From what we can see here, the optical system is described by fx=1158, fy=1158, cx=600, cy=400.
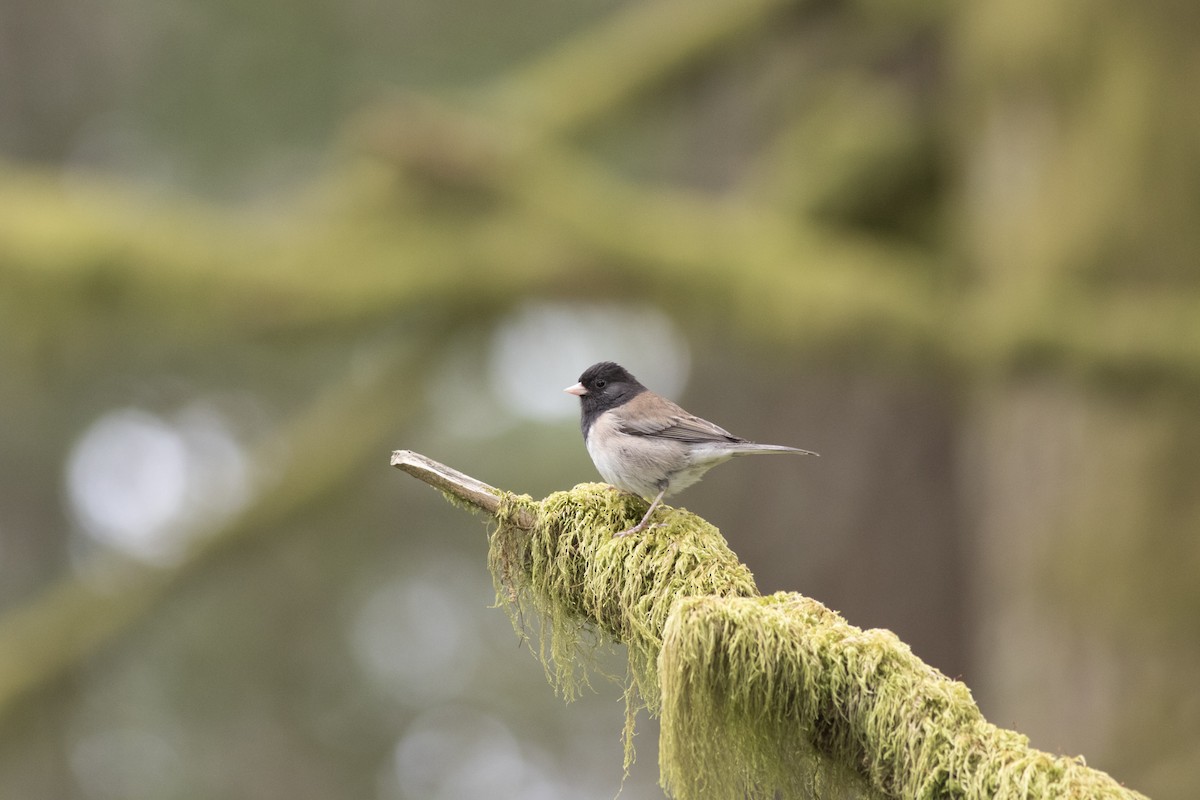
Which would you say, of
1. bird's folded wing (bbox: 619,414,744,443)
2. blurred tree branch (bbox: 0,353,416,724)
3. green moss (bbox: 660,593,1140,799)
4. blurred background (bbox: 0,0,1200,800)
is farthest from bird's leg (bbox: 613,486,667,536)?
blurred tree branch (bbox: 0,353,416,724)

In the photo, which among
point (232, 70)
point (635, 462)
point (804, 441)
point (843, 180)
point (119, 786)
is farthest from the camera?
point (119, 786)

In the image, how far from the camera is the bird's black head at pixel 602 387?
3676 mm

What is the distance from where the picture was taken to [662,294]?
519 centimetres

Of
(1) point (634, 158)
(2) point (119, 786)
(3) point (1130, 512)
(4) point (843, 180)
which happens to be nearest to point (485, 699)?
(2) point (119, 786)

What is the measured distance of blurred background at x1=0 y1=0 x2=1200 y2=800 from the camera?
16.0 feet

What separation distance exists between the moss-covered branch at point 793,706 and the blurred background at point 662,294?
4.94 ft

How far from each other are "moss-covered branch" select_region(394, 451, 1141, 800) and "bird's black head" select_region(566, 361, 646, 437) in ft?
4.90

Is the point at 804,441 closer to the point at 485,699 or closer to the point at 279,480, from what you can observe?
the point at 279,480

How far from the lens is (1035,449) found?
512 centimetres

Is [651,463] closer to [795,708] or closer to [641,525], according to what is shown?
[641,525]

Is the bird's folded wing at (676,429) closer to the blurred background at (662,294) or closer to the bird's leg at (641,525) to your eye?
the bird's leg at (641,525)

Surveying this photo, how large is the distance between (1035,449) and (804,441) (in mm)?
1988

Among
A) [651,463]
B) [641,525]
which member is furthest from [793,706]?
[651,463]

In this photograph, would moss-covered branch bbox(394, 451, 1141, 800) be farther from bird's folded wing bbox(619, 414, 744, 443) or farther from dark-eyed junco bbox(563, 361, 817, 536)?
bird's folded wing bbox(619, 414, 744, 443)
